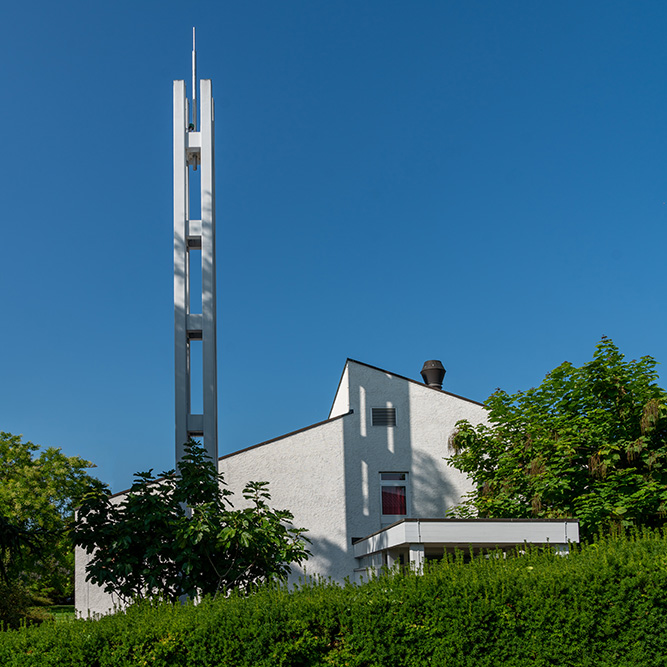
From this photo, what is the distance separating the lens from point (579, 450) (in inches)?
798

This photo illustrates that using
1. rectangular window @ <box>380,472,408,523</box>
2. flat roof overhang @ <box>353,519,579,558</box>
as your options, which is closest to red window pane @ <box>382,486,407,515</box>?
rectangular window @ <box>380,472,408,523</box>

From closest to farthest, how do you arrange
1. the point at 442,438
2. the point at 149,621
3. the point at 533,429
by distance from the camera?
the point at 149,621 → the point at 533,429 → the point at 442,438

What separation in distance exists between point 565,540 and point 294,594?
323 inches

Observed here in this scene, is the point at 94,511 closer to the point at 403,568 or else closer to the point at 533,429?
the point at 403,568

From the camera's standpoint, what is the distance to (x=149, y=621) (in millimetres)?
8562

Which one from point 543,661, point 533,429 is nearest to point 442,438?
point 533,429

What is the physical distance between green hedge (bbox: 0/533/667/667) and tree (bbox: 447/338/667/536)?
9.75 meters

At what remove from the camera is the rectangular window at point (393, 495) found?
72.0 feet

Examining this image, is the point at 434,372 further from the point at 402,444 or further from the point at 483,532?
the point at 483,532

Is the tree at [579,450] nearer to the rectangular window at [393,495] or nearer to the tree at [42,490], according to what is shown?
the rectangular window at [393,495]

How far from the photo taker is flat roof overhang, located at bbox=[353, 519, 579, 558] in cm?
1471

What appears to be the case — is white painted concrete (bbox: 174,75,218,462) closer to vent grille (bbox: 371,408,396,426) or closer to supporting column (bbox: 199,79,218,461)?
supporting column (bbox: 199,79,218,461)

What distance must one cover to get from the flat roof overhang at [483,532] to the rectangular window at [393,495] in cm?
647

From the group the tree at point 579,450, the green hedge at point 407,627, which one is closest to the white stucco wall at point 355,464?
the tree at point 579,450
